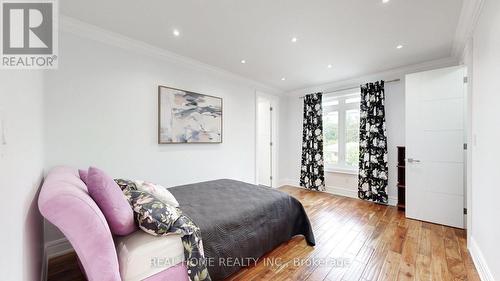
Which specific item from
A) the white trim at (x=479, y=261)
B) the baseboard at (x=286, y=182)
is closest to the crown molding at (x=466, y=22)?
the white trim at (x=479, y=261)

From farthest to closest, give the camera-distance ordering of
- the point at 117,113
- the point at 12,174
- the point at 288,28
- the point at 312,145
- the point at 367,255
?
the point at 312,145
the point at 117,113
the point at 288,28
the point at 367,255
the point at 12,174

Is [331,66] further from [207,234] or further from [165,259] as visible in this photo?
[165,259]

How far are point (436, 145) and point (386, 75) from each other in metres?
1.52

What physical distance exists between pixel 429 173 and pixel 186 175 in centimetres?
366

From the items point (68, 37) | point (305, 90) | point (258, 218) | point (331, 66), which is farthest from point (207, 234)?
point (305, 90)

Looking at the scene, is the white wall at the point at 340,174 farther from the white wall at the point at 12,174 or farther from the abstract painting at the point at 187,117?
the white wall at the point at 12,174

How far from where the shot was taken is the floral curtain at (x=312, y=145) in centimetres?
453

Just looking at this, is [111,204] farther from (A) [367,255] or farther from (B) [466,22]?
(B) [466,22]

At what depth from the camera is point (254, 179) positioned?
434cm

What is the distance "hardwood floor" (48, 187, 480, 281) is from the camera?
1.80 m

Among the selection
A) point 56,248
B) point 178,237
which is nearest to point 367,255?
point 178,237

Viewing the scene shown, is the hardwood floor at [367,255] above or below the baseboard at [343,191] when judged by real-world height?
below

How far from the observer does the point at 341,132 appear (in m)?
4.40

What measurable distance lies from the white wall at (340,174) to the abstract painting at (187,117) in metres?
2.25
